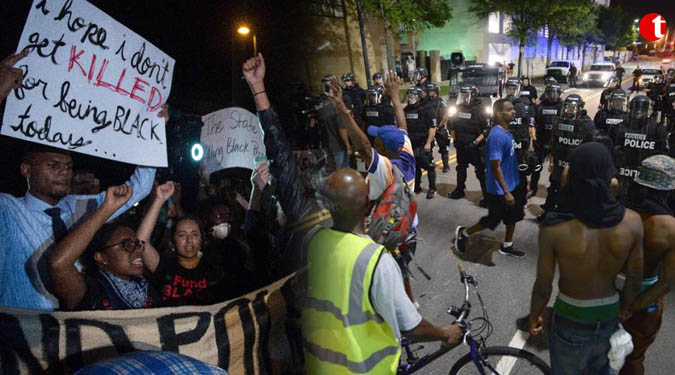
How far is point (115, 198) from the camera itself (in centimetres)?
241

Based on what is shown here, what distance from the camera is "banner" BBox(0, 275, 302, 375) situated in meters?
1.92

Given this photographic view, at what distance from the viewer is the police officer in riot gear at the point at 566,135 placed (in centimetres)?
633

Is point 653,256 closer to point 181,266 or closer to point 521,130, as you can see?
point 181,266

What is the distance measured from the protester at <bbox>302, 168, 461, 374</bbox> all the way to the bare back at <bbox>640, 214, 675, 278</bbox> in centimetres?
150

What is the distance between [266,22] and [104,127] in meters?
10.5

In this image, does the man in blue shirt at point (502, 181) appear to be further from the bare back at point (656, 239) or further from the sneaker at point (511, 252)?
the bare back at point (656, 239)

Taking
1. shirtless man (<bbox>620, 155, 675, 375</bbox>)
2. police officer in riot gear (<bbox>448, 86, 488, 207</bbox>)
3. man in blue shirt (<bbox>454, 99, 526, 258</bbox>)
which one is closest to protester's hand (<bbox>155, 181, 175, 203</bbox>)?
shirtless man (<bbox>620, 155, 675, 375</bbox>)

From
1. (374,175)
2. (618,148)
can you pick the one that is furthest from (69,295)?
(618,148)

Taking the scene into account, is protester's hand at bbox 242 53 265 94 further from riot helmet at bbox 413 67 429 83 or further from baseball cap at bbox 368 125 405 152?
riot helmet at bbox 413 67 429 83

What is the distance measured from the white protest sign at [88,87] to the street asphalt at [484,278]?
2.16m

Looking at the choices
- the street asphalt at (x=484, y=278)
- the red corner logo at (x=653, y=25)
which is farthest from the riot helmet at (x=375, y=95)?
the red corner logo at (x=653, y=25)

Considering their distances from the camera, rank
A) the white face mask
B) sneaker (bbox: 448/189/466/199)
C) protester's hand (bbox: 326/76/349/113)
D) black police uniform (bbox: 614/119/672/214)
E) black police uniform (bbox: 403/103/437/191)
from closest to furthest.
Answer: protester's hand (bbox: 326/76/349/113) < the white face mask < black police uniform (bbox: 614/119/672/214) < sneaker (bbox: 448/189/466/199) < black police uniform (bbox: 403/103/437/191)

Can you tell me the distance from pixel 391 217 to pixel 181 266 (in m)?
1.63

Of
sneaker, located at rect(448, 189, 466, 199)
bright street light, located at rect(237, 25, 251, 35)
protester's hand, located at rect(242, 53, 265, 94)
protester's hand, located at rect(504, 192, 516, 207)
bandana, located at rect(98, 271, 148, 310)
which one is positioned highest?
bright street light, located at rect(237, 25, 251, 35)
